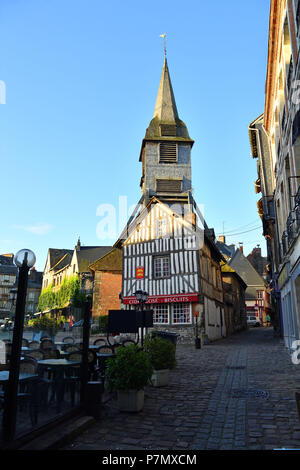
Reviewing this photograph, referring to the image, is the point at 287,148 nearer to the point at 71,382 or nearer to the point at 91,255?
the point at 71,382

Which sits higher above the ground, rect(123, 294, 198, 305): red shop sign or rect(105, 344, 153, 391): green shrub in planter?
rect(123, 294, 198, 305): red shop sign

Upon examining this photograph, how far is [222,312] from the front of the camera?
2420 cm

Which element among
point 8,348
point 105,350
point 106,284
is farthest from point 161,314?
point 8,348

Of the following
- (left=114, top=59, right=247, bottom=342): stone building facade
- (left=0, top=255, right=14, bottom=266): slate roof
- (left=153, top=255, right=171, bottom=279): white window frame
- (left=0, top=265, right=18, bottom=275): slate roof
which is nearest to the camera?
(left=114, top=59, right=247, bottom=342): stone building facade

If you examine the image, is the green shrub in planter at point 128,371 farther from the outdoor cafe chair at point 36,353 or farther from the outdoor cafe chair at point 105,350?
the outdoor cafe chair at point 105,350

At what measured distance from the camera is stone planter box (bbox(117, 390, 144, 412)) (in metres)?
4.98

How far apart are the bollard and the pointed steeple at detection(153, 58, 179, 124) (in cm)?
2493

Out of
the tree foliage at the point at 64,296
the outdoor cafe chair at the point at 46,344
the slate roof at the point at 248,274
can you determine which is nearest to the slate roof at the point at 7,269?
the tree foliage at the point at 64,296

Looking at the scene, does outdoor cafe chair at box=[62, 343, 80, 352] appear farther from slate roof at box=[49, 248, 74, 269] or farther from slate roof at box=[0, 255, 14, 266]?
slate roof at box=[0, 255, 14, 266]

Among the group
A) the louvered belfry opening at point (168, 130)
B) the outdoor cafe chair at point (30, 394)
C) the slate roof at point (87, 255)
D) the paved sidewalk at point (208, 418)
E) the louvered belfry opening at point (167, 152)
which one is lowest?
the paved sidewalk at point (208, 418)

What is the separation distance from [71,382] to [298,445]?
3083 mm

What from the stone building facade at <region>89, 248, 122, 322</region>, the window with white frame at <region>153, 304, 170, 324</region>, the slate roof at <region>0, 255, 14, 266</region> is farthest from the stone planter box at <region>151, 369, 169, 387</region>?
the slate roof at <region>0, 255, 14, 266</region>

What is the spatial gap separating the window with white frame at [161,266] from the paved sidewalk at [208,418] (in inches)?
432

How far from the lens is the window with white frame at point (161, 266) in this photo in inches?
733
